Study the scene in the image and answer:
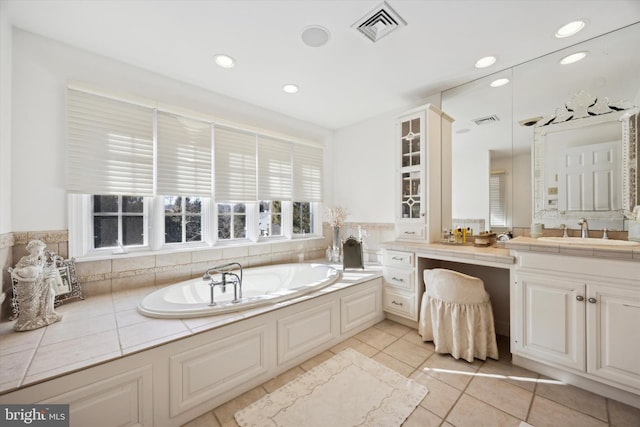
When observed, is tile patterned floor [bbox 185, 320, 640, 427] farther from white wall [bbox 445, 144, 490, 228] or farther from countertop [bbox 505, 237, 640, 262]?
white wall [bbox 445, 144, 490, 228]

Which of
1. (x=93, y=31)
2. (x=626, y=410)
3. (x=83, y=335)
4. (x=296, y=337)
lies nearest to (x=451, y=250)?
(x=626, y=410)

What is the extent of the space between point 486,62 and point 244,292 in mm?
3245

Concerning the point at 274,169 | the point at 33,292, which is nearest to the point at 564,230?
the point at 274,169

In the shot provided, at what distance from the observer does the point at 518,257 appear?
72.3 inches

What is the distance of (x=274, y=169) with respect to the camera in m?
3.19

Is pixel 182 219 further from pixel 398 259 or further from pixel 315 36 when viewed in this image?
pixel 398 259

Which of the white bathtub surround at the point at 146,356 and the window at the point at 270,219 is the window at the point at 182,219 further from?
the window at the point at 270,219

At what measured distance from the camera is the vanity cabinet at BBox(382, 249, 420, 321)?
8.10 ft

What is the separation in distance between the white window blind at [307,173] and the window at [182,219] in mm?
1265

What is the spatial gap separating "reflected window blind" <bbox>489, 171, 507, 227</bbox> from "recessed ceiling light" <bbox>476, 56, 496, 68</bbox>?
3.22 feet

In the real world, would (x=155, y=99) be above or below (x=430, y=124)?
above

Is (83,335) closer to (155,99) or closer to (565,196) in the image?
(155,99)

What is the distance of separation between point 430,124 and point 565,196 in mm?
1309

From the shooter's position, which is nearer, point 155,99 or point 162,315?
point 162,315
